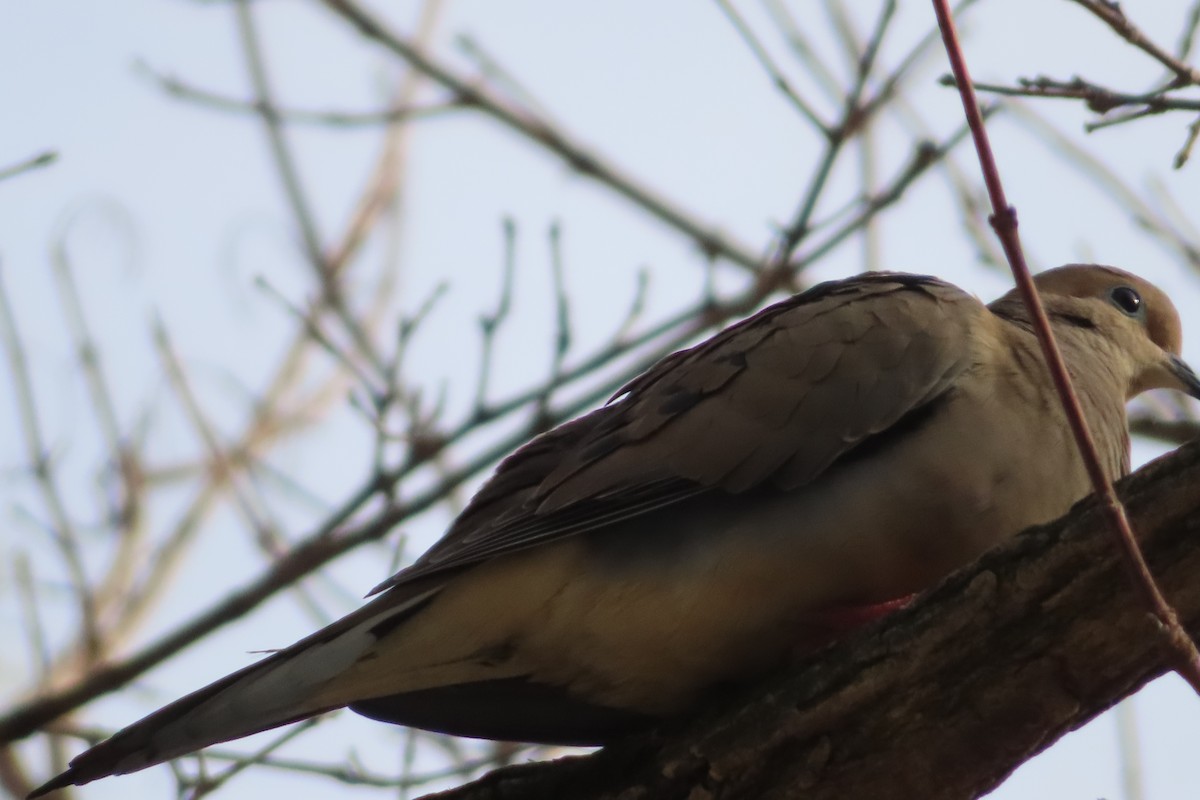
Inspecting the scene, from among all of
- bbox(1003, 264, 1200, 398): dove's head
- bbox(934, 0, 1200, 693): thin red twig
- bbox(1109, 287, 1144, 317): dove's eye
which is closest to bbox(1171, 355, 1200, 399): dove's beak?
bbox(1003, 264, 1200, 398): dove's head

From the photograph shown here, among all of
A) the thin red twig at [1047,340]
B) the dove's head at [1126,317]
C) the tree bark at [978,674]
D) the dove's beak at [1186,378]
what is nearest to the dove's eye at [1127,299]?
the dove's head at [1126,317]

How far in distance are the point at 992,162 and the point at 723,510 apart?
140 centimetres

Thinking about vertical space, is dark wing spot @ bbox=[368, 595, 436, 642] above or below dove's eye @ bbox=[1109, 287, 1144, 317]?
below

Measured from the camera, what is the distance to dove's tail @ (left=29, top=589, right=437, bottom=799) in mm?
2973

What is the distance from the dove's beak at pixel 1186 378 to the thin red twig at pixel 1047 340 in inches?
106

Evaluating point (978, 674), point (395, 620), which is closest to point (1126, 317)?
point (978, 674)

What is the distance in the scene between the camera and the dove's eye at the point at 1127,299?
5098 mm

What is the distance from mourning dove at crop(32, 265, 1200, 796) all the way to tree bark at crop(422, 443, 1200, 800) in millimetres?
296

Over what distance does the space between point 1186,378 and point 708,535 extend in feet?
7.74

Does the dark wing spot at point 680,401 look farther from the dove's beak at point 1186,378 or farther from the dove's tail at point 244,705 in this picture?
the dove's beak at point 1186,378

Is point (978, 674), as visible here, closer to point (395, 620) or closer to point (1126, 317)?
point (395, 620)

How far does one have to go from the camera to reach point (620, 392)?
14.2 feet

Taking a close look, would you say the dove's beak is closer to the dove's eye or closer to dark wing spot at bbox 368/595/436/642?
the dove's eye

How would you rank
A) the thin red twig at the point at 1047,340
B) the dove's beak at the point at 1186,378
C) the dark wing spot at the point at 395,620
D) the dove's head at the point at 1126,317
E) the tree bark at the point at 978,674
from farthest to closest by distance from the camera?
1. the dove's beak at the point at 1186,378
2. the dove's head at the point at 1126,317
3. the dark wing spot at the point at 395,620
4. the tree bark at the point at 978,674
5. the thin red twig at the point at 1047,340
